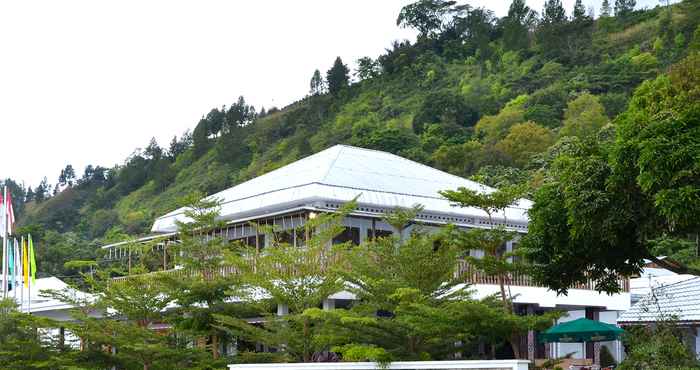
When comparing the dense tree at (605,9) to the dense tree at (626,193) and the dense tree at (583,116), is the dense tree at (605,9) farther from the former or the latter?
the dense tree at (626,193)

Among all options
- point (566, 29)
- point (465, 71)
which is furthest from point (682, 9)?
point (465, 71)

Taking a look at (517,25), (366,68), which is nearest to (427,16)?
(366,68)

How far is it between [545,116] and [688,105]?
4647 centimetres

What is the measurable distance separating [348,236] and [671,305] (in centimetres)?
788

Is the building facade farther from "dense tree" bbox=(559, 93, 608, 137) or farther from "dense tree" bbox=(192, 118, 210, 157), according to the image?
"dense tree" bbox=(192, 118, 210, 157)

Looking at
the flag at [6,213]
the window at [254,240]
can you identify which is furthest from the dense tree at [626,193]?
the flag at [6,213]

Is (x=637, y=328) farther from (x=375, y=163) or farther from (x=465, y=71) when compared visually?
(x=465, y=71)

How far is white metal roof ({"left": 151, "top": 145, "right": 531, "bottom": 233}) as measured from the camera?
22.7 m

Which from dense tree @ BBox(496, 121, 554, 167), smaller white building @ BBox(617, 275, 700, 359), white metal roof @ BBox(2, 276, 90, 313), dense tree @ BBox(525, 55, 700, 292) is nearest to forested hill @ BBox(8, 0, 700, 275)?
dense tree @ BBox(496, 121, 554, 167)

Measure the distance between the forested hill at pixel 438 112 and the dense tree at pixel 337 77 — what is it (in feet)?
0.42

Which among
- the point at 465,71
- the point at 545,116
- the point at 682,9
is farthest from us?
the point at 465,71

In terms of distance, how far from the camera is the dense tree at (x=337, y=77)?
86.5 metres

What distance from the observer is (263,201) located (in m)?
23.5

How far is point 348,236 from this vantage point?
77.6ft
